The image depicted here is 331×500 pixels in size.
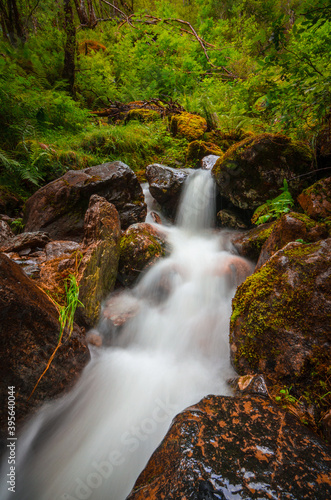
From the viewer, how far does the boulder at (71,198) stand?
419 cm

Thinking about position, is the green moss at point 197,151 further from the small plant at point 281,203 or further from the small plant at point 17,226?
the small plant at point 17,226

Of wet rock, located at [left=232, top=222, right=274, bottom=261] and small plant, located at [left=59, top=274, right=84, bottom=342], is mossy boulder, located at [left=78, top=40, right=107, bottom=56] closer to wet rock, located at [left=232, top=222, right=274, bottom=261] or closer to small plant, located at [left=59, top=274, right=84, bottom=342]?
wet rock, located at [left=232, top=222, right=274, bottom=261]

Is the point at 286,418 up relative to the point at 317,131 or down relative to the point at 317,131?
down

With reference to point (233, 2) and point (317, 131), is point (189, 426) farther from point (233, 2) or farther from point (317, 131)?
point (233, 2)

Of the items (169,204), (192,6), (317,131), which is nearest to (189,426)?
(317,131)

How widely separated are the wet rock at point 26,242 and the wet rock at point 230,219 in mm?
3986

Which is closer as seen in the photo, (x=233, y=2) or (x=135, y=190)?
(x=135, y=190)

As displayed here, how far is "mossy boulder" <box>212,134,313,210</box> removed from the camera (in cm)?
390

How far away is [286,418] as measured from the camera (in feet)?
4.40

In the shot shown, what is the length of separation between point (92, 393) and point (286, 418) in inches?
79.8

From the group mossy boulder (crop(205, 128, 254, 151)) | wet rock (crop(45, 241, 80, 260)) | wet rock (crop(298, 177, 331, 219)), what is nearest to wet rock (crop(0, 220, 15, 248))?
wet rock (crop(45, 241, 80, 260))

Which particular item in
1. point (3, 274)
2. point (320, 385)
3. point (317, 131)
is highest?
point (317, 131)

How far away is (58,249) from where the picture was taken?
337cm

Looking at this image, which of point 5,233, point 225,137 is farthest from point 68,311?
point 225,137
